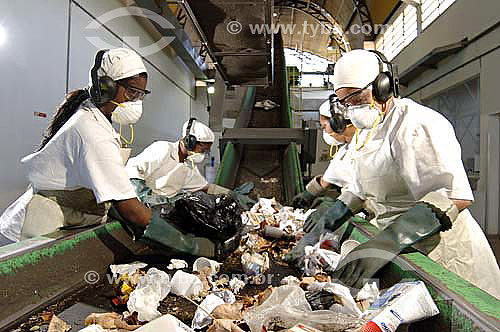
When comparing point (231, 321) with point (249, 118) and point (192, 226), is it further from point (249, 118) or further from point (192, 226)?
point (249, 118)

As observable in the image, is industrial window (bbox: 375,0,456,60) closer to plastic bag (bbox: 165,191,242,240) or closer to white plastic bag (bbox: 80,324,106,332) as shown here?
plastic bag (bbox: 165,191,242,240)

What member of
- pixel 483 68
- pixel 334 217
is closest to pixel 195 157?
pixel 334 217

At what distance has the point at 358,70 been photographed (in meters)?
1.64

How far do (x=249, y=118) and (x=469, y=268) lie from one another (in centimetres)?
399

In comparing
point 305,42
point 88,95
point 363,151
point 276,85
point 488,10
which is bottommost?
point 363,151

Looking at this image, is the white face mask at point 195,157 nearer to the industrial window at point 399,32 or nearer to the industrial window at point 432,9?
the industrial window at point 432,9

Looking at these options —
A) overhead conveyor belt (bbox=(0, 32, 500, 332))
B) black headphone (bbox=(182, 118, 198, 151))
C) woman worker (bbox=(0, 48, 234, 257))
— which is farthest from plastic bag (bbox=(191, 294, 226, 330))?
black headphone (bbox=(182, 118, 198, 151))

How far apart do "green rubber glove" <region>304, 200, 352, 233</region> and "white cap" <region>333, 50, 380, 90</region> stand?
0.69 m

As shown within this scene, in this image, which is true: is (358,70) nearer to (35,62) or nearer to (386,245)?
(386,245)

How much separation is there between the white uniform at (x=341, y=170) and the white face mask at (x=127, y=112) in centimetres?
174

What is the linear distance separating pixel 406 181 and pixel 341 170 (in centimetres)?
160

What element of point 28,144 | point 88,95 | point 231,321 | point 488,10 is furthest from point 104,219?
point 488,10

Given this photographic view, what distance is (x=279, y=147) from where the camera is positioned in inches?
187

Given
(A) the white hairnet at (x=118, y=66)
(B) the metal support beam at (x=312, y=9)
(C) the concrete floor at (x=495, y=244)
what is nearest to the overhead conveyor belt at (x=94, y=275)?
(A) the white hairnet at (x=118, y=66)
